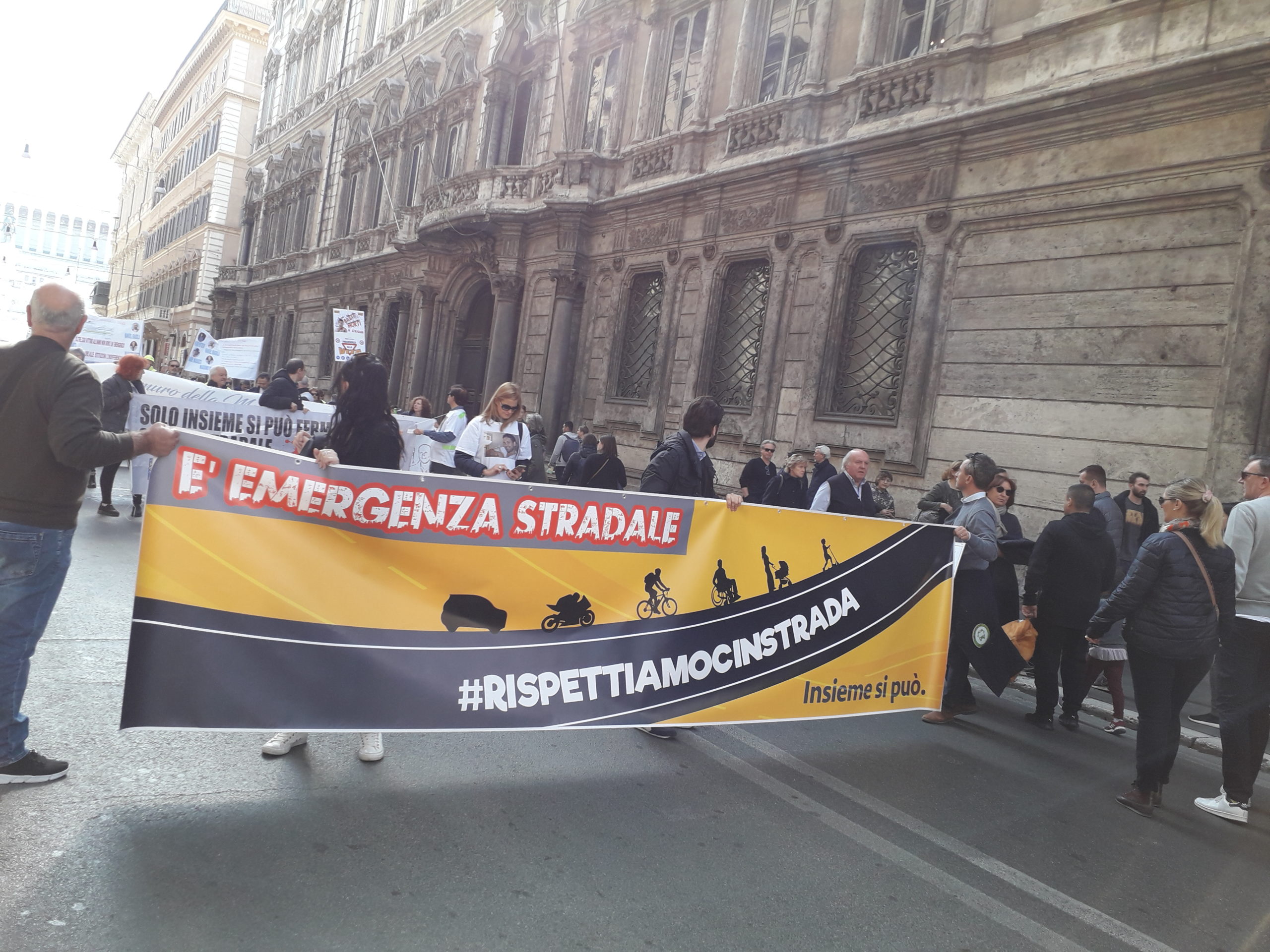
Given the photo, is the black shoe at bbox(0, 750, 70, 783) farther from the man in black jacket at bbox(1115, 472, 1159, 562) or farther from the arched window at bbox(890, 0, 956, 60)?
the arched window at bbox(890, 0, 956, 60)

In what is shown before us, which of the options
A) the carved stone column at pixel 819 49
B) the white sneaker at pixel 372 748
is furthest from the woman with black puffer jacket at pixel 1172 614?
the carved stone column at pixel 819 49

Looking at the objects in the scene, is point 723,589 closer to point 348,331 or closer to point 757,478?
point 757,478

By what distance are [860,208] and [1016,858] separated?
34.7 ft

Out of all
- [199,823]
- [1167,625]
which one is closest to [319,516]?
[199,823]

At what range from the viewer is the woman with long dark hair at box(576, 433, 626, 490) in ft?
33.9

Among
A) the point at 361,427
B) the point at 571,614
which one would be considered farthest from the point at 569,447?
the point at 571,614

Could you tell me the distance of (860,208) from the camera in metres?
12.8

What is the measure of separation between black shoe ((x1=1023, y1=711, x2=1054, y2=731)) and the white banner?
15209 millimetres

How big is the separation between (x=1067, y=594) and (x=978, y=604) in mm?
794

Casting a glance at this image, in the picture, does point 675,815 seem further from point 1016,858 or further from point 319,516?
→ point 319,516

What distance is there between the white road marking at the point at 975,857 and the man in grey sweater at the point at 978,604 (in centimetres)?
159

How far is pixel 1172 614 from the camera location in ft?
15.7

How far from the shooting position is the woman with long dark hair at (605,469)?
10320 mm

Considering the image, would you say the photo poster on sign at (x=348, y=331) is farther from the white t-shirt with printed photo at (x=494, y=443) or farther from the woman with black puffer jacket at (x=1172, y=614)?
the woman with black puffer jacket at (x=1172, y=614)
